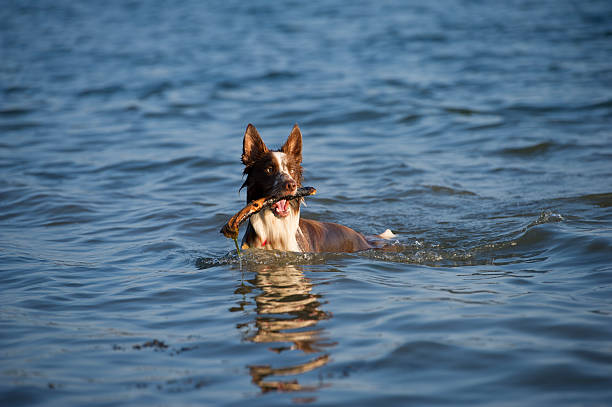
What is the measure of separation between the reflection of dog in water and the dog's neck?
27 centimetres

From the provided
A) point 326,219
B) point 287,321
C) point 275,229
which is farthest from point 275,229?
point 326,219

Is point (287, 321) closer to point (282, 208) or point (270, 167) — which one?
point (282, 208)

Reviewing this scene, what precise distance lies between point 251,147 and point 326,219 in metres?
3.26

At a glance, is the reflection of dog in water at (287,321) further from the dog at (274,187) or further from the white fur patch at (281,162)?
the white fur patch at (281,162)

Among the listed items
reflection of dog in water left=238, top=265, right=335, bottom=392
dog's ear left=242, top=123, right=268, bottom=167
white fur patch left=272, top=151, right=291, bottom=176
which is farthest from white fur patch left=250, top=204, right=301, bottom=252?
dog's ear left=242, top=123, right=268, bottom=167

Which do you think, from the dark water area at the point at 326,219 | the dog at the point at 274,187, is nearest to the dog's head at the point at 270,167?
the dog at the point at 274,187

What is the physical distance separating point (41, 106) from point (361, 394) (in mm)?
17176

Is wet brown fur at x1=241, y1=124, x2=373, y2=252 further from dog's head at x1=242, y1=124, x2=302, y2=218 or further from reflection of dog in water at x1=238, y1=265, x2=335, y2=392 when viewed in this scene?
reflection of dog in water at x1=238, y1=265, x2=335, y2=392

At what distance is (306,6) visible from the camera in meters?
39.2

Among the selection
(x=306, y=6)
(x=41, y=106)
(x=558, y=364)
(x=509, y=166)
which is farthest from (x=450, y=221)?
(x=306, y=6)

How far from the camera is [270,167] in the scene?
7148 mm

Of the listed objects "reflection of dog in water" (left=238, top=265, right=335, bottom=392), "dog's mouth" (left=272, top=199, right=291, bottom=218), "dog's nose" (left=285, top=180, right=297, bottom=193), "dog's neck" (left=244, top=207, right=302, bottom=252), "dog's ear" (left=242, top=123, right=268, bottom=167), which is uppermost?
"dog's ear" (left=242, top=123, right=268, bottom=167)

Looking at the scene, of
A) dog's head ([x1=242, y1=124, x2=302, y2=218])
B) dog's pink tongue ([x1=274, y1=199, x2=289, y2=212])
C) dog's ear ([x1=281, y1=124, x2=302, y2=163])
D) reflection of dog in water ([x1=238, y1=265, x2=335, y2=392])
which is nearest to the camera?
reflection of dog in water ([x1=238, y1=265, x2=335, y2=392])

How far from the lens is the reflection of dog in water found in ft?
15.4
